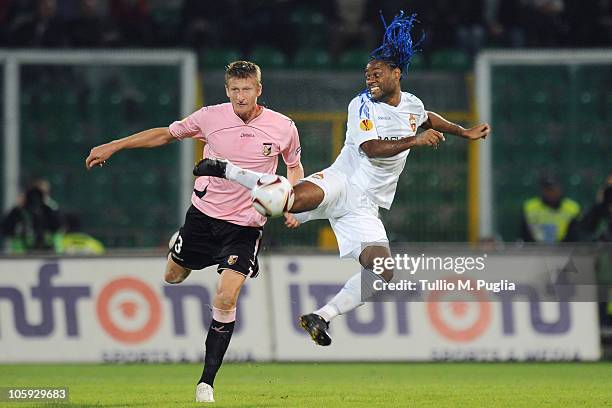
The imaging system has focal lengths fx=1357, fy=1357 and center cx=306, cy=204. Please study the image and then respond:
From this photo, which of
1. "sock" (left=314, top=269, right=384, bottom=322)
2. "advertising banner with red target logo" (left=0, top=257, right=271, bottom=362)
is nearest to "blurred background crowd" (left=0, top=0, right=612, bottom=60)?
"advertising banner with red target logo" (left=0, top=257, right=271, bottom=362)

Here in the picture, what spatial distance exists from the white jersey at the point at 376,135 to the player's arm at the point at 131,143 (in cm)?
131

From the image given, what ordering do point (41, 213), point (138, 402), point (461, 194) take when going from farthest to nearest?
point (461, 194), point (41, 213), point (138, 402)

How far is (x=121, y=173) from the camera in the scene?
17.1m

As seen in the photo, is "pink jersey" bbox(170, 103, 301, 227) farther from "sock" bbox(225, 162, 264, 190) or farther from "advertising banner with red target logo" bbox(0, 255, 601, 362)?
"advertising banner with red target logo" bbox(0, 255, 601, 362)

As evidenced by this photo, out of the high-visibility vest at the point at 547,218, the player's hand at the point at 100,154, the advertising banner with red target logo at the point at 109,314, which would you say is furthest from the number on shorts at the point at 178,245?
the high-visibility vest at the point at 547,218

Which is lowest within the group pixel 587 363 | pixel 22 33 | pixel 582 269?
pixel 587 363

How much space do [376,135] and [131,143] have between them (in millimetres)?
1713

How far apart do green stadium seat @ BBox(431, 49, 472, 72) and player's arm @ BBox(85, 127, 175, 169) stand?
29.8 feet

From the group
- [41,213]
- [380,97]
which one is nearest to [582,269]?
[380,97]

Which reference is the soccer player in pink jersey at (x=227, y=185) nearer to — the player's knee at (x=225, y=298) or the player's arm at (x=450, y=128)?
the player's knee at (x=225, y=298)

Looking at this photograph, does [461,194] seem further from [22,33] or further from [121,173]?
[22,33]

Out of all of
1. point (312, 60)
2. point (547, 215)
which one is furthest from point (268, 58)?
point (547, 215)

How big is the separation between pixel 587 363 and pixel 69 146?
288 inches

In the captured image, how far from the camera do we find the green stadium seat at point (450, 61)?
1803cm
